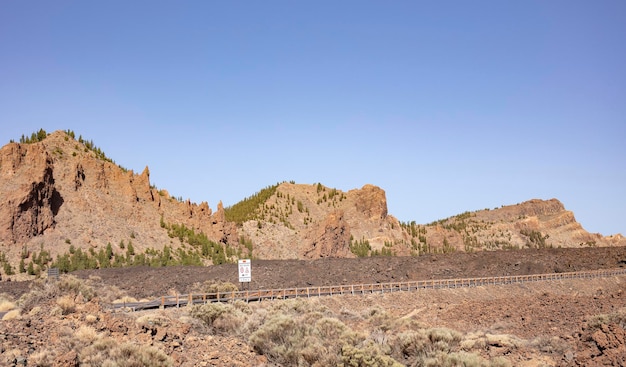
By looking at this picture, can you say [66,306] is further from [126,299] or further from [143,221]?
[143,221]

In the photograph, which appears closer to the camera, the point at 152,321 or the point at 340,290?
the point at 152,321

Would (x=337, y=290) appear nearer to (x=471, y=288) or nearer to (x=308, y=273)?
(x=308, y=273)

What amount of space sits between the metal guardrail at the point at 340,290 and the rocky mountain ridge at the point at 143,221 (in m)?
23.0

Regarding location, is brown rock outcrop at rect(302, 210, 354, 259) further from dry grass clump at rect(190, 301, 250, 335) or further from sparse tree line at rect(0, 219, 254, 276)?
dry grass clump at rect(190, 301, 250, 335)

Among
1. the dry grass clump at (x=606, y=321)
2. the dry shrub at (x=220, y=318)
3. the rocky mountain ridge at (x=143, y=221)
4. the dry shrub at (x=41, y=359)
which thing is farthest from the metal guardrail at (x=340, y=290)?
the rocky mountain ridge at (x=143, y=221)

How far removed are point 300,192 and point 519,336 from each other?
320ft

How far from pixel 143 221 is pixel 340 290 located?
36856 mm

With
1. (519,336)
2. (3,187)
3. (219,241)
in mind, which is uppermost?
(3,187)

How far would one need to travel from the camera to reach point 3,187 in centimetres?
5641

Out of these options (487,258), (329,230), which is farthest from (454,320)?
(329,230)

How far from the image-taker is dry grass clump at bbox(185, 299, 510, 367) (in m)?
16.2

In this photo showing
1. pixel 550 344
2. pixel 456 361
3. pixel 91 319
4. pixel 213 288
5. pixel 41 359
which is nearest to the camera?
pixel 41 359

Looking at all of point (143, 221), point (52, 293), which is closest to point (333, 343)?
point (52, 293)

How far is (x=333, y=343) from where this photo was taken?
60.0 ft
